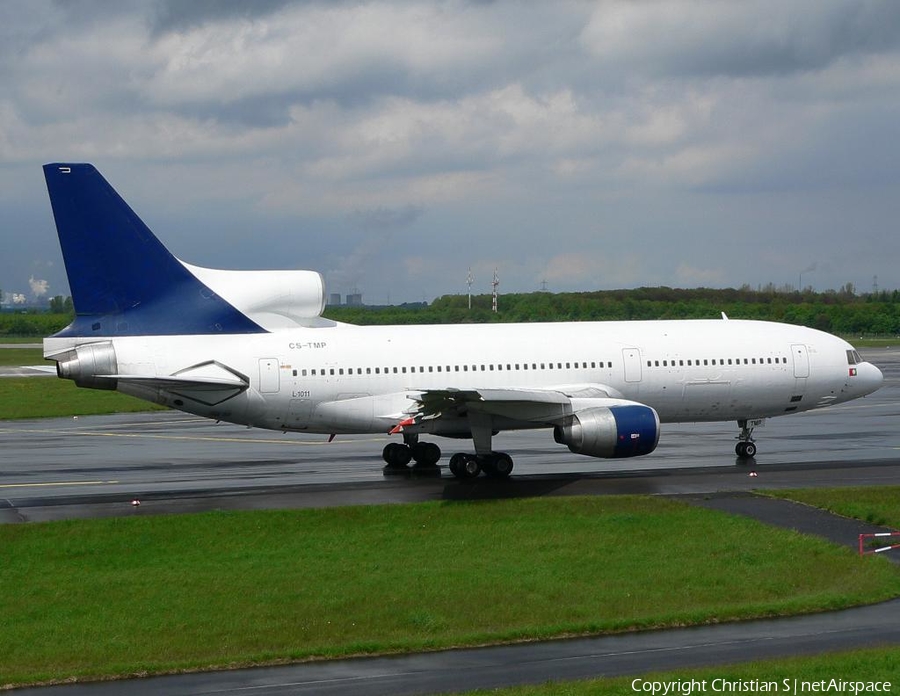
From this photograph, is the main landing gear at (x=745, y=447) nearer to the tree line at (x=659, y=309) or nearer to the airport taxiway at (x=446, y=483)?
the airport taxiway at (x=446, y=483)

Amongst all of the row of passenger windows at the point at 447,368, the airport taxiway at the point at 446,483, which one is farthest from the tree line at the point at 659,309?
the row of passenger windows at the point at 447,368

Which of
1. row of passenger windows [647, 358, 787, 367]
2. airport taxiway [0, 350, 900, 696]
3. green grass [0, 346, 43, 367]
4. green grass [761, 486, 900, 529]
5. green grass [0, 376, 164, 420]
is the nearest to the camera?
airport taxiway [0, 350, 900, 696]

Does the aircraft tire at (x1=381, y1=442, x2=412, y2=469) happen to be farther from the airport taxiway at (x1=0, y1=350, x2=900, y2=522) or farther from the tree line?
the tree line

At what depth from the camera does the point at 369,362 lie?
32.4 m

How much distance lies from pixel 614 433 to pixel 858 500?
20.4ft

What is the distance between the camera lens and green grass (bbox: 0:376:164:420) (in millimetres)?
55969

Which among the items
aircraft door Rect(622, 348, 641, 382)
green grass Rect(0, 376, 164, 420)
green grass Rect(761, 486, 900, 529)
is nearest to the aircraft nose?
aircraft door Rect(622, 348, 641, 382)

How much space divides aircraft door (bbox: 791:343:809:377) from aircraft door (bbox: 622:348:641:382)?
5534mm

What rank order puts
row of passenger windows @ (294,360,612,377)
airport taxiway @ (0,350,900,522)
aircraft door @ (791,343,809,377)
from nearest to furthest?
airport taxiway @ (0,350,900,522) < row of passenger windows @ (294,360,612,377) < aircraft door @ (791,343,809,377)

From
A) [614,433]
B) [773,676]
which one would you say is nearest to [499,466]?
[614,433]

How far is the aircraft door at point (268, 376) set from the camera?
3150cm

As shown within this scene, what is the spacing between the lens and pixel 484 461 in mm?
31500

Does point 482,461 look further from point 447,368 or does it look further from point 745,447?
point 745,447

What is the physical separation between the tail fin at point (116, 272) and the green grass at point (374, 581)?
7.45m
